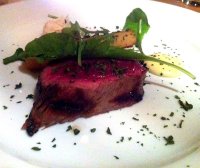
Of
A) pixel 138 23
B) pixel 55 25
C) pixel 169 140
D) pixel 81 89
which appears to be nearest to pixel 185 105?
pixel 169 140

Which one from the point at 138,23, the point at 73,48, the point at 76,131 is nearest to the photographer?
the point at 76,131

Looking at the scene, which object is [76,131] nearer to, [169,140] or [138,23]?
[169,140]

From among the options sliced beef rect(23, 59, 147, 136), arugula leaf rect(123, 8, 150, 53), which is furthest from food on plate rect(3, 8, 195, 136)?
arugula leaf rect(123, 8, 150, 53)

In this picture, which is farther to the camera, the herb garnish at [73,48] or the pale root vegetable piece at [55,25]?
the pale root vegetable piece at [55,25]

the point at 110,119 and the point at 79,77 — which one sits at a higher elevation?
the point at 79,77

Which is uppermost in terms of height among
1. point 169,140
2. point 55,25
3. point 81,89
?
point 55,25

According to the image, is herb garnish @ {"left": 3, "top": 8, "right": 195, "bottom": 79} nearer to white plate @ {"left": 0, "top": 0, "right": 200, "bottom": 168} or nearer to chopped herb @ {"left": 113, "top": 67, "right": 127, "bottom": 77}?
chopped herb @ {"left": 113, "top": 67, "right": 127, "bottom": 77}

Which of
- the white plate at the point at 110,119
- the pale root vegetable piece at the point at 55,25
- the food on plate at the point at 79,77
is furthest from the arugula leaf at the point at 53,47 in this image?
the pale root vegetable piece at the point at 55,25

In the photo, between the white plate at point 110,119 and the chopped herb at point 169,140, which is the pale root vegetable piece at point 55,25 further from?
the chopped herb at point 169,140
